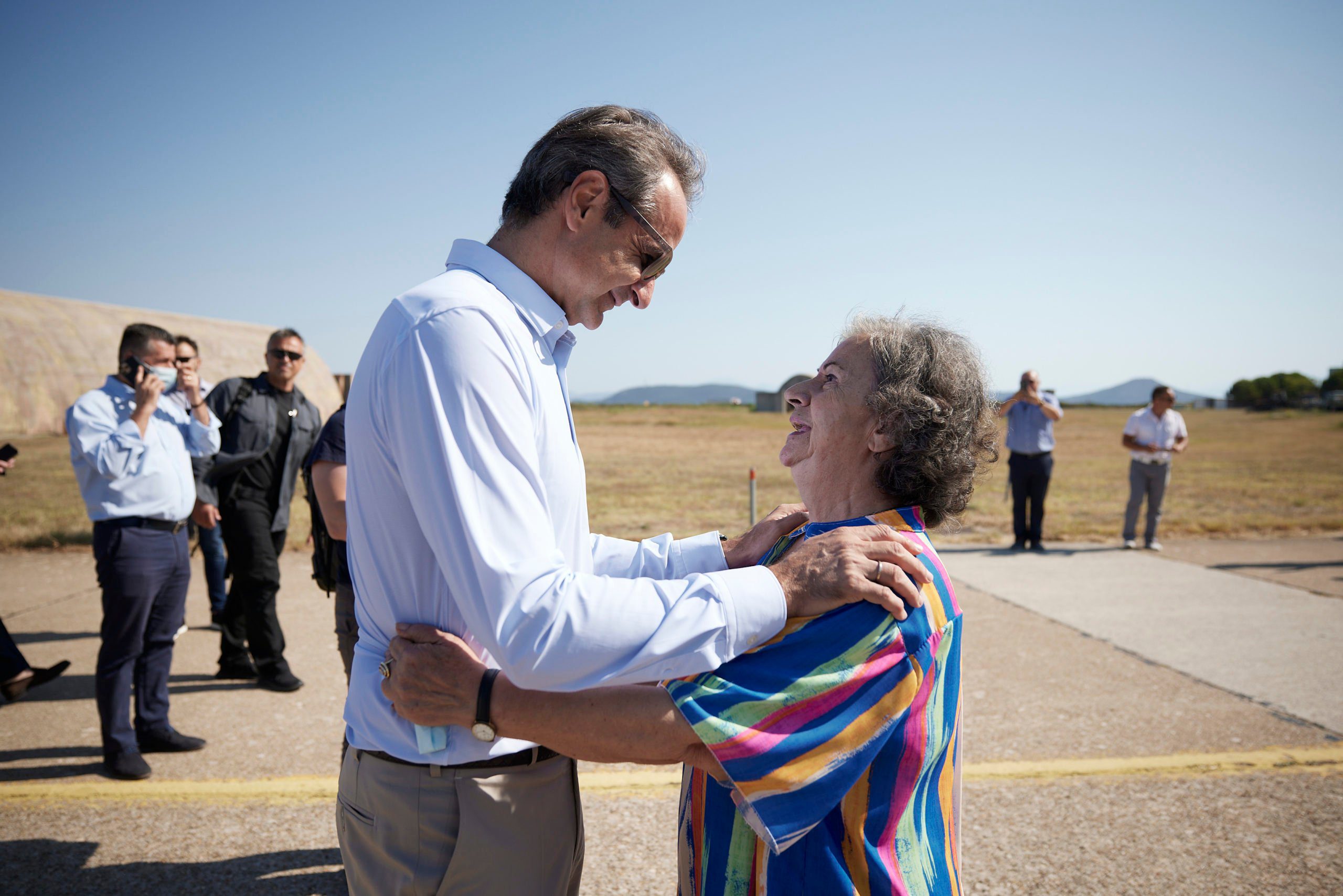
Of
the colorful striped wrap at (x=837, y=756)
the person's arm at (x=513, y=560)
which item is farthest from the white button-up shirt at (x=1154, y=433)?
the person's arm at (x=513, y=560)

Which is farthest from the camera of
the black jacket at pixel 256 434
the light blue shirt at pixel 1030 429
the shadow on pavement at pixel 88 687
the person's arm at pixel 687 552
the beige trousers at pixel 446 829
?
the light blue shirt at pixel 1030 429

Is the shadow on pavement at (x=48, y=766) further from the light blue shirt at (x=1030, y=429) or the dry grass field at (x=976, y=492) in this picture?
the light blue shirt at (x=1030, y=429)

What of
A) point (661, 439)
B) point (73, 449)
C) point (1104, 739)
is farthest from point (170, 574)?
point (661, 439)

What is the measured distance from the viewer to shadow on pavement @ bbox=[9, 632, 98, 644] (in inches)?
231

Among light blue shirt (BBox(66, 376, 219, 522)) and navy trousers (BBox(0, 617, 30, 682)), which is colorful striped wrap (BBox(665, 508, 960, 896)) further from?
light blue shirt (BBox(66, 376, 219, 522))

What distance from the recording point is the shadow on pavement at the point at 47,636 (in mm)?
5871

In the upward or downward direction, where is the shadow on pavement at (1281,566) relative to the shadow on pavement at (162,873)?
upward

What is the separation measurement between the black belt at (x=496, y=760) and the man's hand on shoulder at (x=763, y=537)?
0.66 m

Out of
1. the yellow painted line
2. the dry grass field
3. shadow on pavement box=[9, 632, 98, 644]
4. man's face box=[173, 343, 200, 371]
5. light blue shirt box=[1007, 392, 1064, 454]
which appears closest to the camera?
the yellow painted line

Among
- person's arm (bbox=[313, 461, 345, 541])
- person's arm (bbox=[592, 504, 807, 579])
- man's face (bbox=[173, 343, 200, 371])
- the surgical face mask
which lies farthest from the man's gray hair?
man's face (bbox=[173, 343, 200, 371])

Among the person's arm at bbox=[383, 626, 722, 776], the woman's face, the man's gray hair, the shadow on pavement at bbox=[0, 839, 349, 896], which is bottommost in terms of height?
the shadow on pavement at bbox=[0, 839, 349, 896]

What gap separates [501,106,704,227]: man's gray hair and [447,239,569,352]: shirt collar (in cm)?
12

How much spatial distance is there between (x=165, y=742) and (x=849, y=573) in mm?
4331

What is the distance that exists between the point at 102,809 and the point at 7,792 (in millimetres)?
544
